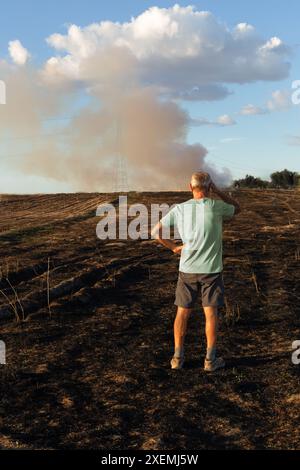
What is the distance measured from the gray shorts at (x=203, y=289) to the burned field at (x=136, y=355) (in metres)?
0.61

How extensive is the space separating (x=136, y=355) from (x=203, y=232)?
1.41 meters

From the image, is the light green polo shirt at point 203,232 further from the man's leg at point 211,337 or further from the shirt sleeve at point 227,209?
the man's leg at point 211,337

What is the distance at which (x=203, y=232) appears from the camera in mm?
4465

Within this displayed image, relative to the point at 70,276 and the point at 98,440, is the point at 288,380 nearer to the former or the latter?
the point at 98,440

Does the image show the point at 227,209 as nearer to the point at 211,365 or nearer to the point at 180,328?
the point at 180,328

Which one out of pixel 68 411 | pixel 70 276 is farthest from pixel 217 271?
pixel 70 276

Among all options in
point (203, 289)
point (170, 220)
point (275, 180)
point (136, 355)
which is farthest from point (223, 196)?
point (275, 180)

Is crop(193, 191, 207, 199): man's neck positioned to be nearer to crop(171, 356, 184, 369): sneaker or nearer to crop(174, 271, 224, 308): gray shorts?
crop(174, 271, 224, 308): gray shorts

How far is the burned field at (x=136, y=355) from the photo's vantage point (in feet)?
11.8

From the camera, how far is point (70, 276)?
314 inches

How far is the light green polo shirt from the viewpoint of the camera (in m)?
4.45

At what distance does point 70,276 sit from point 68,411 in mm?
4185

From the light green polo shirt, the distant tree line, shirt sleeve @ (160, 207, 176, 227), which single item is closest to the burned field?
the light green polo shirt

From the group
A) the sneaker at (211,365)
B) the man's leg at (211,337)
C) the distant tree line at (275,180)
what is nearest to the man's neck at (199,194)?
the man's leg at (211,337)
